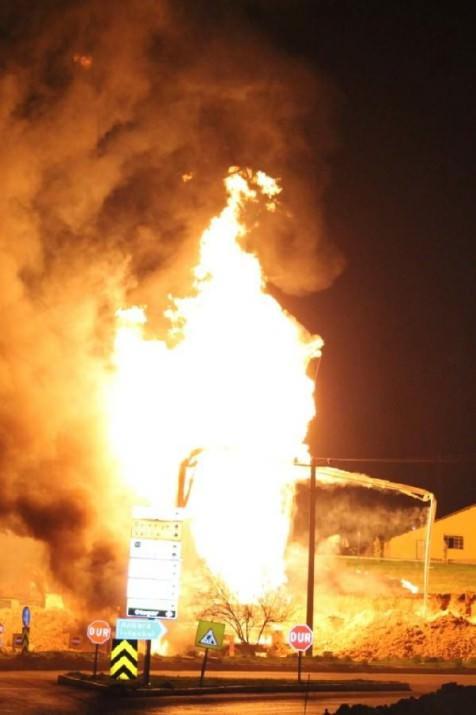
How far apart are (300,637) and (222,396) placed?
15053 mm

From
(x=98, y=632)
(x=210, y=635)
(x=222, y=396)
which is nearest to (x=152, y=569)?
(x=210, y=635)

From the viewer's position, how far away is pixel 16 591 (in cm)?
4903

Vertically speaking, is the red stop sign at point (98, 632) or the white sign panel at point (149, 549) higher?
the white sign panel at point (149, 549)

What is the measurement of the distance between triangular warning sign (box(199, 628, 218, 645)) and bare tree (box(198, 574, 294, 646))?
13963mm

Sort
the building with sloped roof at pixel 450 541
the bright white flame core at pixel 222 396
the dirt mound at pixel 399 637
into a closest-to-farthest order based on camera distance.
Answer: the dirt mound at pixel 399 637 → the bright white flame core at pixel 222 396 → the building with sloped roof at pixel 450 541

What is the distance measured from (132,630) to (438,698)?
28.4 feet

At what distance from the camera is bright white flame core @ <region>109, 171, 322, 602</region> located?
128ft

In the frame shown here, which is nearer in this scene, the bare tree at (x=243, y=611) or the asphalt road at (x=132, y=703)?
the asphalt road at (x=132, y=703)

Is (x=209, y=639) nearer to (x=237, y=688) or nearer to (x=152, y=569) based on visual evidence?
(x=237, y=688)

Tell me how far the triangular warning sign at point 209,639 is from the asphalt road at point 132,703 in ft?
3.97

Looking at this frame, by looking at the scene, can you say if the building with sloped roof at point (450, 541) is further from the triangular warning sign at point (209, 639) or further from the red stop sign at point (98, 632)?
the triangular warning sign at point (209, 639)

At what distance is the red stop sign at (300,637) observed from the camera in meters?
25.7

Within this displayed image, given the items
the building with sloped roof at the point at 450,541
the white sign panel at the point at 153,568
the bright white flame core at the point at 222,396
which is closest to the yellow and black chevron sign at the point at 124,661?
the white sign panel at the point at 153,568

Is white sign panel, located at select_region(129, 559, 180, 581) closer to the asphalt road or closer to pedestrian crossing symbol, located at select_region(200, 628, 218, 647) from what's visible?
pedestrian crossing symbol, located at select_region(200, 628, 218, 647)
